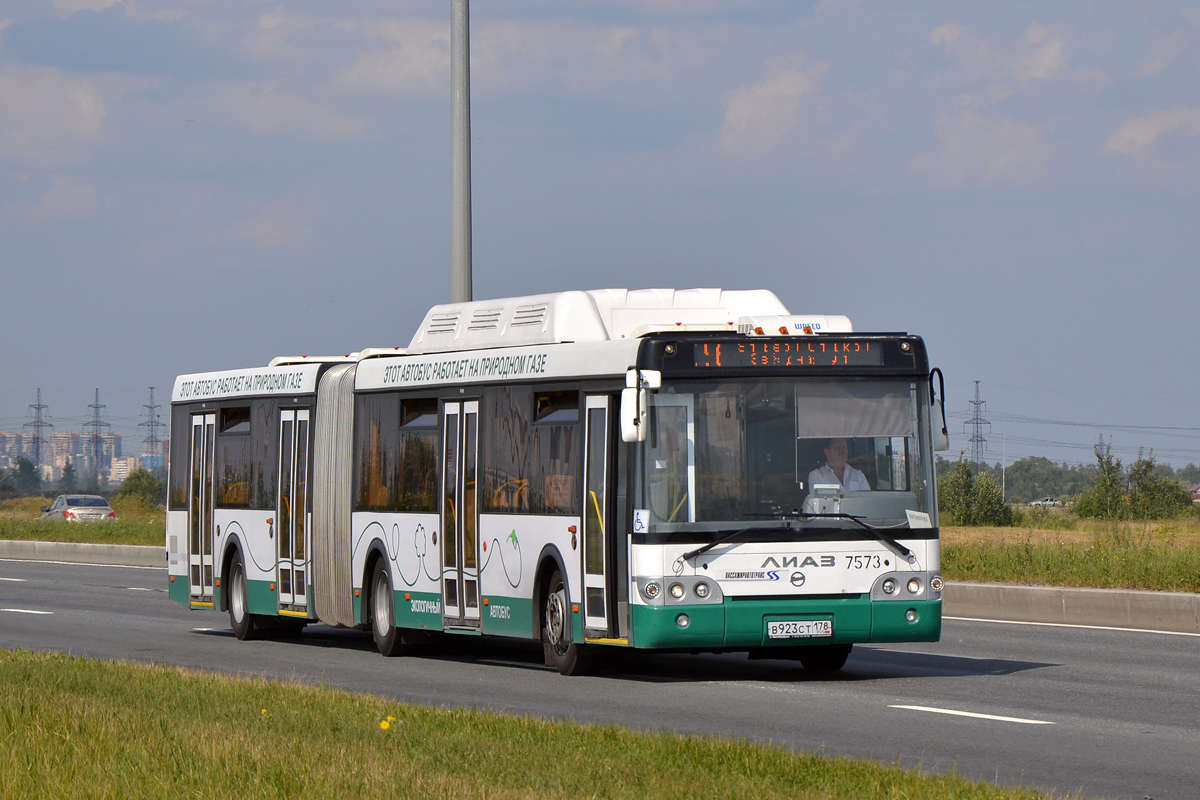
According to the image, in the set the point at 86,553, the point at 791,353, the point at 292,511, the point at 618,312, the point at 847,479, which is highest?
the point at 618,312

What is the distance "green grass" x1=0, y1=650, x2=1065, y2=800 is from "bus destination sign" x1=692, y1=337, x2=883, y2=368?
405 centimetres

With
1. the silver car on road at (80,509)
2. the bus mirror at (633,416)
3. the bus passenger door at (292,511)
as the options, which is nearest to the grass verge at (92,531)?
the silver car on road at (80,509)

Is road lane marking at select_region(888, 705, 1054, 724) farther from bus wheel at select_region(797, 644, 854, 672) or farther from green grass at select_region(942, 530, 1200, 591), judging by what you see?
green grass at select_region(942, 530, 1200, 591)

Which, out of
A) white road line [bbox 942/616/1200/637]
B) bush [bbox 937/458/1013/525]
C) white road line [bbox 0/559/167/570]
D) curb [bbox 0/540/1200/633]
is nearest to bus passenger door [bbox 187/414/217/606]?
white road line [bbox 942/616/1200/637]

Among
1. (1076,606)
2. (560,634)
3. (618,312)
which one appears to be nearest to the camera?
(560,634)

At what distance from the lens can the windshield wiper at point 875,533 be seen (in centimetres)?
1493

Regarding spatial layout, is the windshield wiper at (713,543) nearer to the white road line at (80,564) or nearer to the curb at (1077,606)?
the curb at (1077,606)

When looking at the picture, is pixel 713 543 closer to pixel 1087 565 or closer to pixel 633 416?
pixel 633 416

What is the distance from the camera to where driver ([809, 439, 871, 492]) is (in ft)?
49.0

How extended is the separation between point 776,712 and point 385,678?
4255mm

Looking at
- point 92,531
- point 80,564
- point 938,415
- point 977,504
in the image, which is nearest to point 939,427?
point 938,415

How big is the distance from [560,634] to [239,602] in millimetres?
6665

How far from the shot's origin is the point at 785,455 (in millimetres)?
14898

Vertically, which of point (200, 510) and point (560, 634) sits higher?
point (200, 510)
